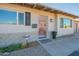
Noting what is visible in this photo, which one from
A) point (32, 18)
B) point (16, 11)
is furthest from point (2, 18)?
point (32, 18)

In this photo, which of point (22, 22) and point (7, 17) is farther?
point (22, 22)

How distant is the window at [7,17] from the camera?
11.0 meters

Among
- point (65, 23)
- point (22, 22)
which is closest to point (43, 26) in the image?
point (22, 22)

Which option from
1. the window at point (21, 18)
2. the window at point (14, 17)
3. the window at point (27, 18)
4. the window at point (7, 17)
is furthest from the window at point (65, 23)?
the window at point (7, 17)

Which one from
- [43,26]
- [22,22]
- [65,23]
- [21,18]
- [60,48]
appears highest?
[21,18]

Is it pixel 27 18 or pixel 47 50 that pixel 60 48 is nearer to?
pixel 47 50

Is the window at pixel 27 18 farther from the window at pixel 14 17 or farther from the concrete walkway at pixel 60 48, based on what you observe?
the concrete walkway at pixel 60 48

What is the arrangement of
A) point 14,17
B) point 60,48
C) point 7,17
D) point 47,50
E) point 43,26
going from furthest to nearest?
point 43,26
point 60,48
point 14,17
point 7,17
point 47,50

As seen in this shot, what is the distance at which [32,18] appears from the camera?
14.0m

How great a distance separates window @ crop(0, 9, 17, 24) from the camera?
11.0m

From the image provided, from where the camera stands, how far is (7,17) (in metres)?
11.3

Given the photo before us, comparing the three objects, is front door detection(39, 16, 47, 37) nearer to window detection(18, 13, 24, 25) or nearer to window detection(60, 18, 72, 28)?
window detection(60, 18, 72, 28)

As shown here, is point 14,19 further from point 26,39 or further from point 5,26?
point 26,39

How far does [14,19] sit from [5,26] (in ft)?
3.03
